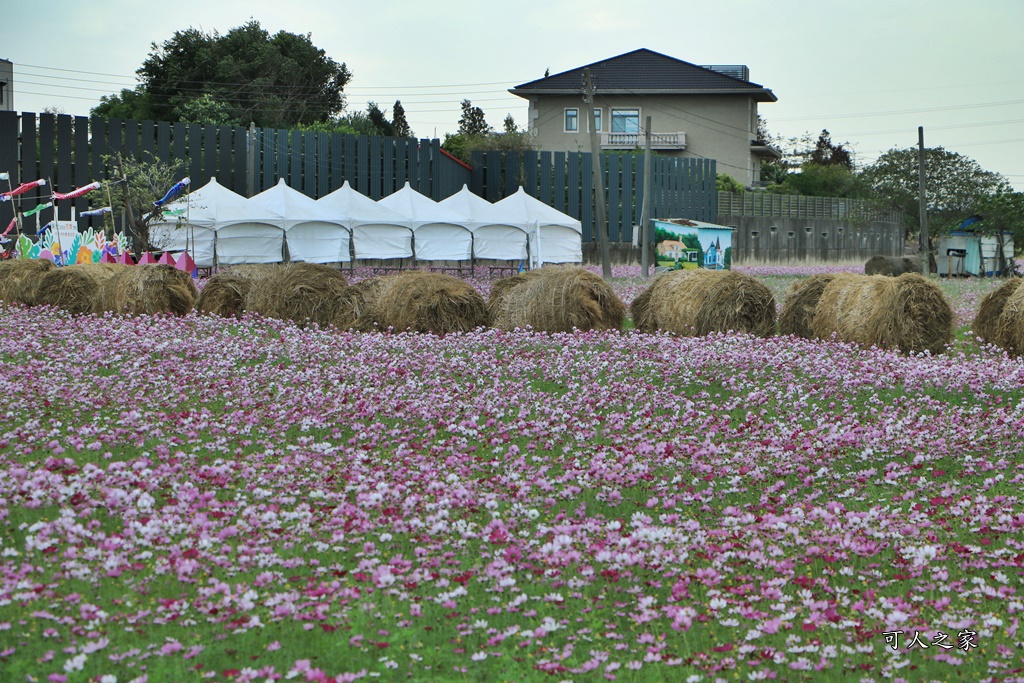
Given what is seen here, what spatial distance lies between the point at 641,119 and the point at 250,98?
28.6 metres

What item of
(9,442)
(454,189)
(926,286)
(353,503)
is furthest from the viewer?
(454,189)

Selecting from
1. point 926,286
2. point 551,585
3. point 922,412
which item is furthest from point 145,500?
point 926,286

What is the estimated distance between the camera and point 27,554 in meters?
6.77

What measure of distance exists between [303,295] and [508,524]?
44.1 ft

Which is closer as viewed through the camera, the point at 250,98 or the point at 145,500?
the point at 145,500

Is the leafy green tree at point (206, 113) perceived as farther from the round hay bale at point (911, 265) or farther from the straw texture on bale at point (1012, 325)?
the straw texture on bale at point (1012, 325)

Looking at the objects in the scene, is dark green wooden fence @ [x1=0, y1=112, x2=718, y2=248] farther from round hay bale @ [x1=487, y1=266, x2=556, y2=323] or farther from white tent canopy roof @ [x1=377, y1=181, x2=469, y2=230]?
round hay bale @ [x1=487, y1=266, x2=556, y2=323]

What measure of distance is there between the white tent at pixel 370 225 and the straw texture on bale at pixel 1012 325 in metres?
27.6

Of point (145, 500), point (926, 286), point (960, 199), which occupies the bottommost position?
point (145, 500)

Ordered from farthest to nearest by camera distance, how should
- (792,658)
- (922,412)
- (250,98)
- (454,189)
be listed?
(250,98), (454,189), (922,412), (792,658)

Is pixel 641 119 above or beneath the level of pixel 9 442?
above

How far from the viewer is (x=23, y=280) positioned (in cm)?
2238

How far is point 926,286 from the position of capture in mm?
17672

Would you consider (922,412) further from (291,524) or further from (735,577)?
(291,524)
